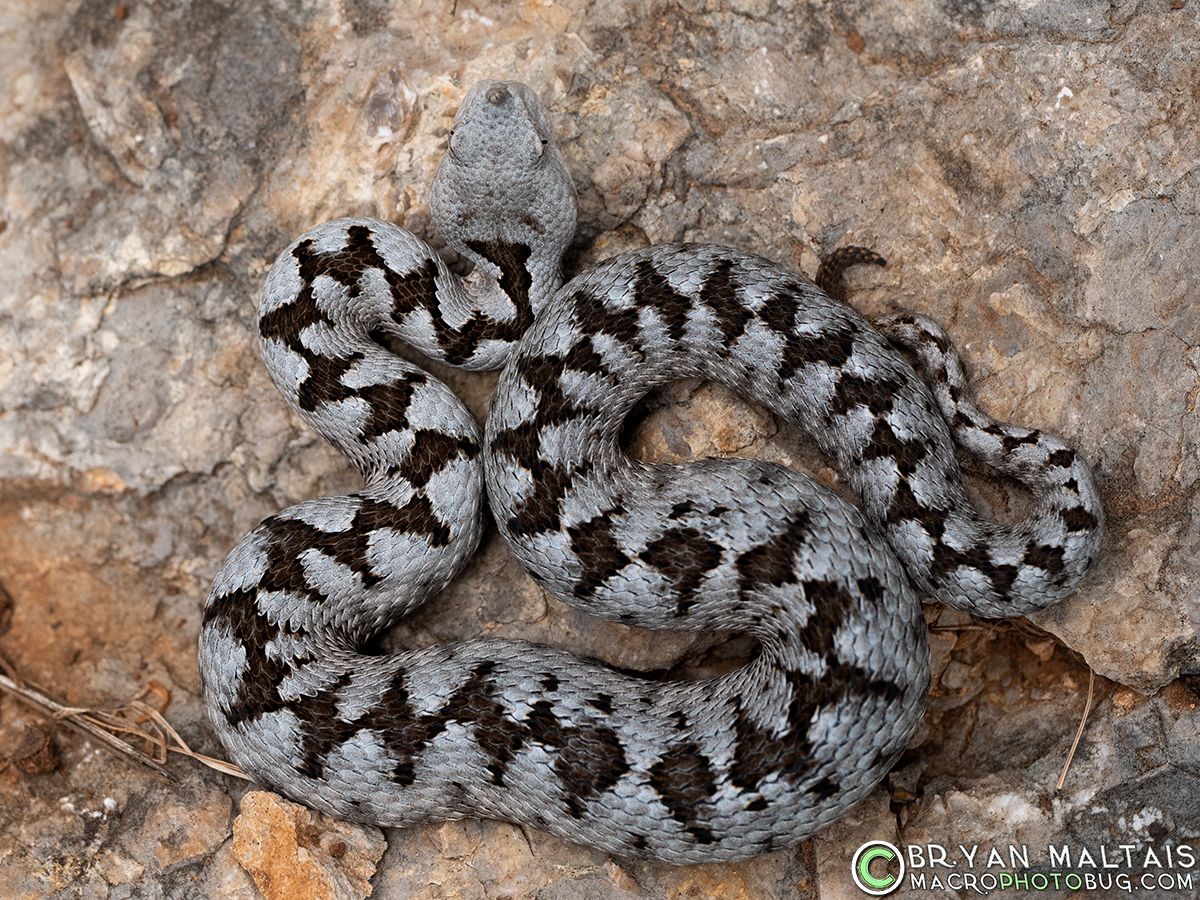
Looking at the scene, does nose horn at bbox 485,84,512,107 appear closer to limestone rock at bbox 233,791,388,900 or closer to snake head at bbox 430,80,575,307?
snake head at bbox 430,80,575,307

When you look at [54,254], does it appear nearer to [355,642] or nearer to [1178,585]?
[355,642]

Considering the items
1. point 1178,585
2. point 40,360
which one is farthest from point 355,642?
point 1178,585

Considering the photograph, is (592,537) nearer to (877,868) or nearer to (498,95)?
(877,868)

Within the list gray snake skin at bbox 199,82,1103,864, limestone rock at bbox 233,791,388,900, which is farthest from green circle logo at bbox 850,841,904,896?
limestone rock at bbox 233,791,388,900

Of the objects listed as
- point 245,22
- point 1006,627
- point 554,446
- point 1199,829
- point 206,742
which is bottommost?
point 206,742

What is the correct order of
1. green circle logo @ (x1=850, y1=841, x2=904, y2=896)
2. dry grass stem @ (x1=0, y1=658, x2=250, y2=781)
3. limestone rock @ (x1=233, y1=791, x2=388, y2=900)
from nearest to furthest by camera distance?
green circle logo @ (x1=850, y1=841, x2=904, y2=896) → limestone rock @ (x1=233, y1=791, x2=388, y2=900) → dry grass stem @ (x1=0, y1=658, x2=250, y2=781)

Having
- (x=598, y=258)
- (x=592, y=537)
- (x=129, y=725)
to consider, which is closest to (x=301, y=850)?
(x=129, y=725)
